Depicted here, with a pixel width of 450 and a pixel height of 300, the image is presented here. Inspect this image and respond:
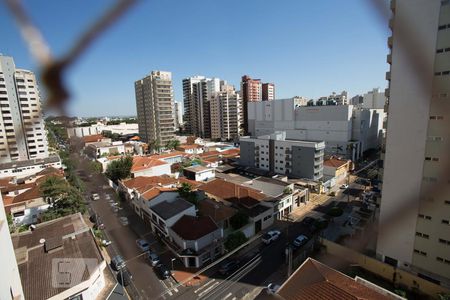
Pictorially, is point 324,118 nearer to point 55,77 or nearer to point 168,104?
point 168,104

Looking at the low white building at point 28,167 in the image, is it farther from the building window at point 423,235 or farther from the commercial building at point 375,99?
the commercial building at point 375,99

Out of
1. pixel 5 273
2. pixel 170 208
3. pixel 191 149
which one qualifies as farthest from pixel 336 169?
pixel 5 273

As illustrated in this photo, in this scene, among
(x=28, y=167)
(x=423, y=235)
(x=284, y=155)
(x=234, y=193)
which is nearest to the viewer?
(x=423, y=235)

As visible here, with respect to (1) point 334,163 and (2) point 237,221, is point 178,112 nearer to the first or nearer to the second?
(1) point 334,163

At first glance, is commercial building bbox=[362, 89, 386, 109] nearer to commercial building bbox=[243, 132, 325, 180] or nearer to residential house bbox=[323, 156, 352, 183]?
residential house bbox=[323, 156, 352, 183]

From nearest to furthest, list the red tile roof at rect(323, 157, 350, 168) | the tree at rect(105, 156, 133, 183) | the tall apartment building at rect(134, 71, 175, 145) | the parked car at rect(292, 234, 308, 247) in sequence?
the parked car at rect(292, 234, 308, 247) < the tree at rect(105, 156, 133, 183) < the red tile roof at rect(323, 157, 350, 168) < the tall apartment building at rect(134, 71, 175, 145)

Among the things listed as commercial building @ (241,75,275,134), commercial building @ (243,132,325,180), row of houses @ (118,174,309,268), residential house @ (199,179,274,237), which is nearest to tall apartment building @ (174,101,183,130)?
commercial building @ (241,75,275,134)

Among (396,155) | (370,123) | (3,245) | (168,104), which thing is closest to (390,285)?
(396,155)

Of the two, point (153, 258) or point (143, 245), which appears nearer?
point (153, 258)
